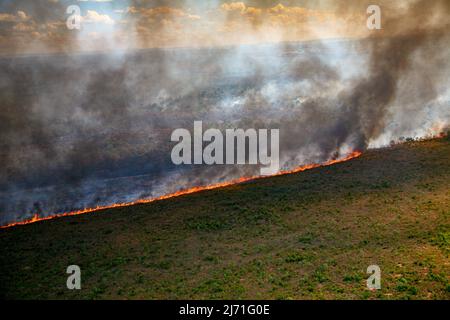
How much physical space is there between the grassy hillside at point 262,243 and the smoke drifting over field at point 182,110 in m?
8.37

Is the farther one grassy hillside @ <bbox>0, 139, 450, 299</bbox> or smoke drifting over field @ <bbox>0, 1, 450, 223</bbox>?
smoke drifting over field @ <bbox>0, 1, 450, 223</bbox>

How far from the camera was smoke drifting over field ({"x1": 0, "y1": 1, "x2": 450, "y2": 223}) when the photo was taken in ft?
124

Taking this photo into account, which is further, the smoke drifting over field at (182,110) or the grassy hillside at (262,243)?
the smoke drifting over field at (182,110)

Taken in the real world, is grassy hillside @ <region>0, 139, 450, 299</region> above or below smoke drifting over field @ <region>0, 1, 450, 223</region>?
below

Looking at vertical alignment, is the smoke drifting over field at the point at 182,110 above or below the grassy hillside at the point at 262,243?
above

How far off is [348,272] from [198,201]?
1361 centimetres

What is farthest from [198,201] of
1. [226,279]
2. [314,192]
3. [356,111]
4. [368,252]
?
[356,111]

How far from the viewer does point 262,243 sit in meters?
20.8

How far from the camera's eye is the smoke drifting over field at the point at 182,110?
37.7 m

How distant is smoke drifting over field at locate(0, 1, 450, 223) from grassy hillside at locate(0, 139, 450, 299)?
8372mm

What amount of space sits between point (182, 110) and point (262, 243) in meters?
36.2

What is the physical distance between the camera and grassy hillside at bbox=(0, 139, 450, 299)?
16.7 m
